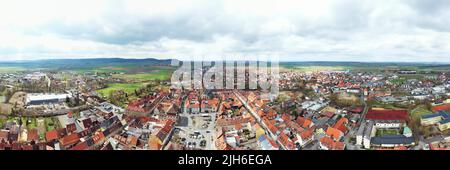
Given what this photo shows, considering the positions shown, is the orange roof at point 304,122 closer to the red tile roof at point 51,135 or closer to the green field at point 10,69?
the red tile roof at point 51,135

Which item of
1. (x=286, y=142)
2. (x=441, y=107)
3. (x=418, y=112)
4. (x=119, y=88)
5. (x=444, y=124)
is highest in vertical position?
(x=119, y=88)

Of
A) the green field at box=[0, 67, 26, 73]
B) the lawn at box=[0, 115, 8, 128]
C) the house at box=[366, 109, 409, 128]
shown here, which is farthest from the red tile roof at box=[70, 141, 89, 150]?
the green field at box=[0, 67, 26, 73]

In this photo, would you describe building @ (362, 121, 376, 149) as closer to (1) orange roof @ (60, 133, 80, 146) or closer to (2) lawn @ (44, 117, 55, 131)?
(1) orange roof @ (60, 133, 80, 146)

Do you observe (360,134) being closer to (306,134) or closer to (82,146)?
(306,134)

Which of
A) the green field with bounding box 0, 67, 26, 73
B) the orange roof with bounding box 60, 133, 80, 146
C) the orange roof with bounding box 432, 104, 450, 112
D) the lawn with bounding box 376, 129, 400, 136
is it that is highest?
the green field with bounding box 0, 67, 26, 73

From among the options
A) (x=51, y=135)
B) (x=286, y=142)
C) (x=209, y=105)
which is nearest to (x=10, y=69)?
(x=51, y=135)

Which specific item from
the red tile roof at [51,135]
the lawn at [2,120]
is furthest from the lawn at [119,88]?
the red tile roof at [51,135]
